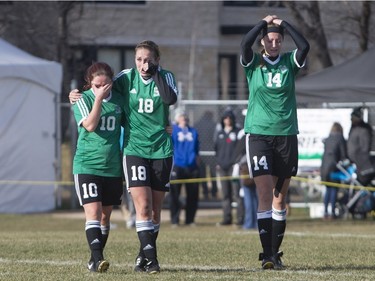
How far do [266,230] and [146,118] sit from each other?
60.1 inches

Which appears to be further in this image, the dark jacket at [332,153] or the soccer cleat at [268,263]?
the dark jacket at [332,153]

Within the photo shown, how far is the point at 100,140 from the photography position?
9227mm

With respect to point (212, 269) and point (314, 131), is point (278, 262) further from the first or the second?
point (314, 131)

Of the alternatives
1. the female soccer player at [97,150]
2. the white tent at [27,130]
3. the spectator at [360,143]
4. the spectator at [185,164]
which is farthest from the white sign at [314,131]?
the female soccer player at [97,150]

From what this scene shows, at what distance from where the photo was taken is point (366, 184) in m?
19.6

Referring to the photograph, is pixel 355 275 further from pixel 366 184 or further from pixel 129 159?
pixel 366 184

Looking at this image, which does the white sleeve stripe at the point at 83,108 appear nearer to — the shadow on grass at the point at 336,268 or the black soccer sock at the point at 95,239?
the black soccer sock at the point at 95,239

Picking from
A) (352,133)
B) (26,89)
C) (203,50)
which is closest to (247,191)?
(352,133)

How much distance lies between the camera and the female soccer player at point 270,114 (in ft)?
31.3

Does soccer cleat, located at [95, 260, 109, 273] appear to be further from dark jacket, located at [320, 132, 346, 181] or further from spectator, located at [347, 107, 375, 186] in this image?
dark jacket, located at [320, 132, 346, 181]

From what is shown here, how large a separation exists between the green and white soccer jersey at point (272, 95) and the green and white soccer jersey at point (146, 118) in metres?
0.84

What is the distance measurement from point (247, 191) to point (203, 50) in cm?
2084

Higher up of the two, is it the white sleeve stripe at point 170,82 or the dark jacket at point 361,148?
the white sleeve stripe at point 170,82

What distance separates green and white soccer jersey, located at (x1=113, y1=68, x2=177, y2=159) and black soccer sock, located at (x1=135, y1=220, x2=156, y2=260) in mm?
593
